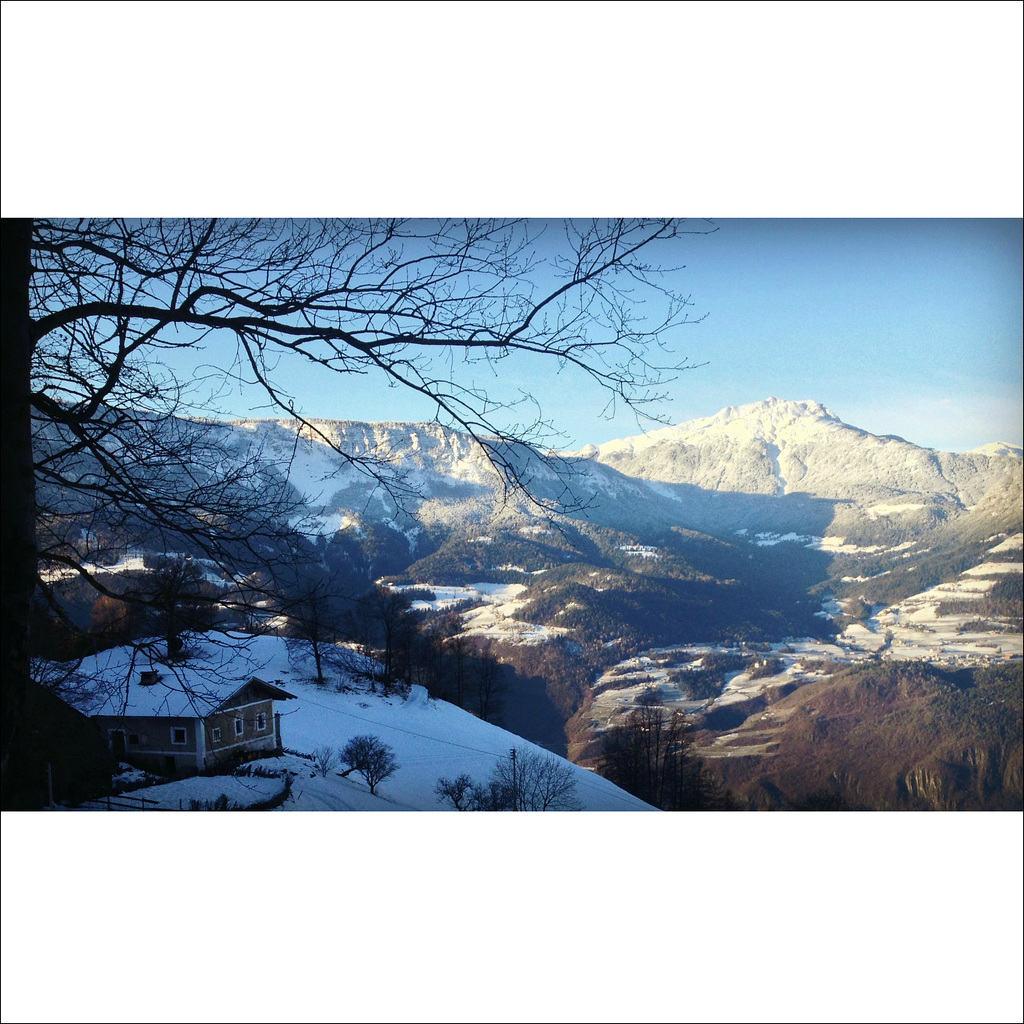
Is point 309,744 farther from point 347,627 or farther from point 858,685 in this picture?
point 858,685

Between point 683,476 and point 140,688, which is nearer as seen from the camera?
point 140,688

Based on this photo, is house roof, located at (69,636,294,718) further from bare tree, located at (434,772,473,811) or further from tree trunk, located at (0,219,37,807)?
tree trunk, located at (0,219,37,807)

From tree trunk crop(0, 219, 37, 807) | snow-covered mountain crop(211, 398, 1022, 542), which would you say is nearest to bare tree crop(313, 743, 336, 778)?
snow-covered mountain crop(211, 398, 1022, 542)

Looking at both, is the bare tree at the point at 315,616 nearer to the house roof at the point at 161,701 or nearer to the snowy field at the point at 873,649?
the house roof at the point at 161,701

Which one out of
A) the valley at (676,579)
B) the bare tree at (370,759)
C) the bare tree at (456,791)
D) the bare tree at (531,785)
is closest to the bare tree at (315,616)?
the valley at (676,579)

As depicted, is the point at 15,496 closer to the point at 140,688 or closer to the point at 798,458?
the point at 140,688

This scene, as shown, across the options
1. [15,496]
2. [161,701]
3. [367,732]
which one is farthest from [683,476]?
[15,496]
